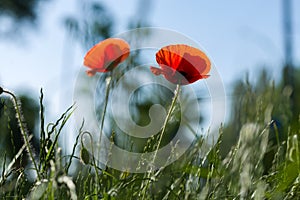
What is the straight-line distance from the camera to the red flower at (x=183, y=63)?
23.4 inches

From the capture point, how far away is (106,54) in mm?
661

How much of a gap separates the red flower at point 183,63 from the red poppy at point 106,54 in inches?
2.5

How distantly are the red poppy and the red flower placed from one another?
64mm

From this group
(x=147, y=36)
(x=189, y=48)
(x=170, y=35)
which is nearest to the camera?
(x=189, y=48)

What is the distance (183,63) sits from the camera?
1.99 feet

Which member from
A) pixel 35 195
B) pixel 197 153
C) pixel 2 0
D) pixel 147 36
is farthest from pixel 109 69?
pixel 2 0

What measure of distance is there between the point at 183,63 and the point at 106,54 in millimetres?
105

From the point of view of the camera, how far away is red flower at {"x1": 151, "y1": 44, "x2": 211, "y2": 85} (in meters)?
0.59

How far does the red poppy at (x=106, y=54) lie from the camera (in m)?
0.65

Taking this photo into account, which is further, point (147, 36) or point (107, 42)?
point (147, 36)

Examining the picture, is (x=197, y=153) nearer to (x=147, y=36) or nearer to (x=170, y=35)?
(x=170, y=35)

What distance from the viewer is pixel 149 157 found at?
644 millimetres

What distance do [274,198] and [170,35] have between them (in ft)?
0.91

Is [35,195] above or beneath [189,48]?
beneath
